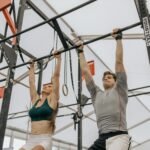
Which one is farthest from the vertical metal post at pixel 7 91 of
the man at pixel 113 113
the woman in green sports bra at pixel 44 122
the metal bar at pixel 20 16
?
the man at pixel 113 113

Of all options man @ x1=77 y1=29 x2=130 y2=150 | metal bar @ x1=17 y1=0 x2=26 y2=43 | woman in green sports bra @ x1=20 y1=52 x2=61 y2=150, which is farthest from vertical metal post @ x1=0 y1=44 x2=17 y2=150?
man @ x1=77 y1=29 x2=130 y2=150

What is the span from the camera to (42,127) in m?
2.57

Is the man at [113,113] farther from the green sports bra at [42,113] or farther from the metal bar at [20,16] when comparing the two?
the metal bar at [20,16]

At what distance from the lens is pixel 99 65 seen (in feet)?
21.1

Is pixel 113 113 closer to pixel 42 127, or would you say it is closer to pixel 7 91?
pixel 42 127

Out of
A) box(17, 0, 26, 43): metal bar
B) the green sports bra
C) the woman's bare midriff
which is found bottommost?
the woman's bare midriff

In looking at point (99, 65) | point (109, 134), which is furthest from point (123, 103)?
point (99, 65)

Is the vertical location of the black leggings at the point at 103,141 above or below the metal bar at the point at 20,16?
below

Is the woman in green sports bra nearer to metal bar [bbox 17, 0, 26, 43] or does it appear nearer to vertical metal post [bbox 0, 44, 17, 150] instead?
vertical metal post [bbox 0, 44, 17, 150]

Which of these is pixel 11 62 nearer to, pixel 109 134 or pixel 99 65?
pixel 109 134

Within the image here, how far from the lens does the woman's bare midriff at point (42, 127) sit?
257 centimetres

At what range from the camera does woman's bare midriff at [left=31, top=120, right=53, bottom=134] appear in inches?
101

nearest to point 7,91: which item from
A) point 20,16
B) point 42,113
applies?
point 42,113

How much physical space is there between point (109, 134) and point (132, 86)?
16.8 ft
